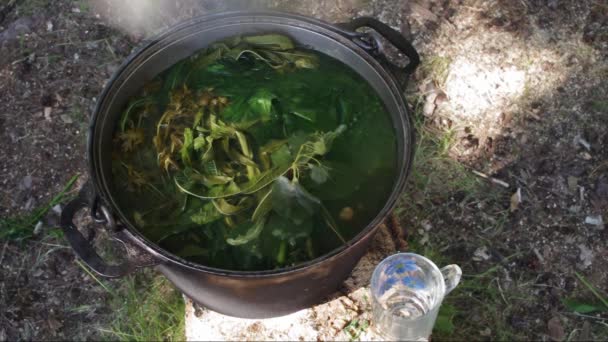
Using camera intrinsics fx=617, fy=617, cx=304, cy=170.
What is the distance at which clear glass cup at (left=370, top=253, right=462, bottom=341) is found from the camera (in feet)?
6.11

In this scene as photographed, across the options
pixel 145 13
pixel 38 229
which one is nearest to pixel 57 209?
pixel 38 229

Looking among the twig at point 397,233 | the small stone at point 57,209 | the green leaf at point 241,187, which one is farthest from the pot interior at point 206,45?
the small stone at point 57,209

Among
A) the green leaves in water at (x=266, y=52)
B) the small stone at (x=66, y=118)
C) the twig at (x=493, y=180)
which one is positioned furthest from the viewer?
the small stone at (x=66, y=118)

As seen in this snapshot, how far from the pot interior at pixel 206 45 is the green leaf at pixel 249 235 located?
33 cm

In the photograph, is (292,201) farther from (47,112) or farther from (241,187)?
(47,112)

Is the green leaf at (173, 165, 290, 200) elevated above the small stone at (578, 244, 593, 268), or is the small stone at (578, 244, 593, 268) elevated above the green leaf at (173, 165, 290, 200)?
the green leaf at (173, 165, 290, 200)

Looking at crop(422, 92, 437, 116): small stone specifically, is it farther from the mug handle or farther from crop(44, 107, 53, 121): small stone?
crop(44, 107, 53, 121): small stone

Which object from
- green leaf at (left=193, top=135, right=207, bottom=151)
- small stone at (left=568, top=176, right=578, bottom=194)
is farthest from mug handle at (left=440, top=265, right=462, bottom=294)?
small stone at (left=568, top=176, right=578, bottom=194)

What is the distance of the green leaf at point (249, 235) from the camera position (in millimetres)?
1705

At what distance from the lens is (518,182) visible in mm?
2736

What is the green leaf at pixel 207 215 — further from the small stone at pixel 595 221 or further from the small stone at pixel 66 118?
the small stone at pixel 595 221

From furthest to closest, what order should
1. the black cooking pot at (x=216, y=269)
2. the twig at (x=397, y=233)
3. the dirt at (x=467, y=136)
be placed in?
1. the dirt at (x=467, y=136)
2. the twig at (x=397, y=233)
3. the black cooking pot at (x=216, y=269)

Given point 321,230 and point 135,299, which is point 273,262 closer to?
point 321,230

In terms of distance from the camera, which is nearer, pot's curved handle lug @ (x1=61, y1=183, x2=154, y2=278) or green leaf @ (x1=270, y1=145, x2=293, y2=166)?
pot's curved handle lug @ (x1=61, y1=183, x2=154, y2=278)
